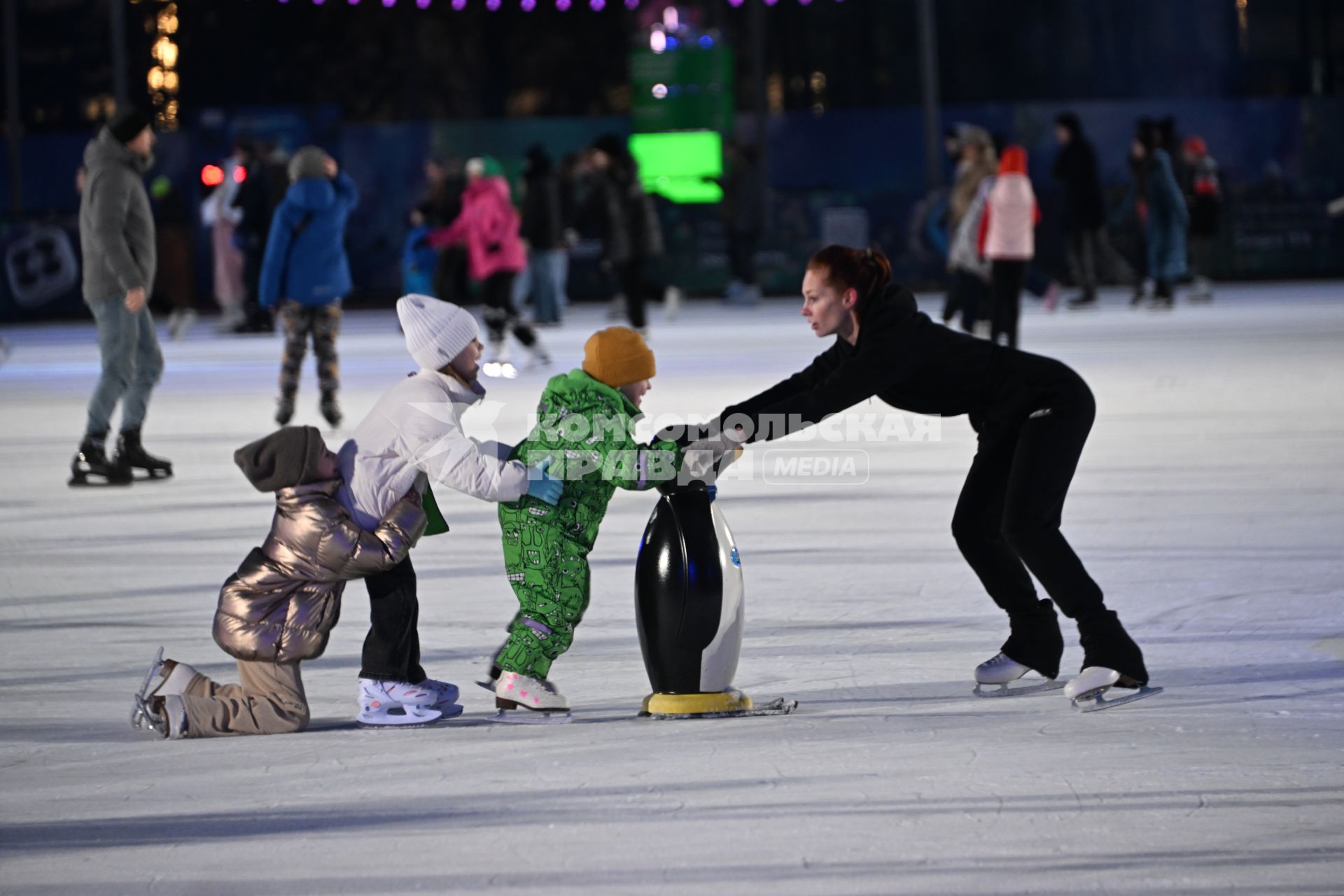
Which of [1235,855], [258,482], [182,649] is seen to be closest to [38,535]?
[182,649]

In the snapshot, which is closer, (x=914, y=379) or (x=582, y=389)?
(x=582, y=389)

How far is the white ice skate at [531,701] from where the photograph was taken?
4648mm

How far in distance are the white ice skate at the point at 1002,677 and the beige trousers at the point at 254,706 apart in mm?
1629

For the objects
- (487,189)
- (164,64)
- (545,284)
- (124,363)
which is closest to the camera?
(124,363)

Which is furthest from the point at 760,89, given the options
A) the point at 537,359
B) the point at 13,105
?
the point at 537,359

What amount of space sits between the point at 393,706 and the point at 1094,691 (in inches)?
64.7

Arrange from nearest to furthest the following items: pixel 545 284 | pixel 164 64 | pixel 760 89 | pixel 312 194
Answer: pixel 312 194 < pixel 545 284 < pixel 760 89 < pixel 164 64

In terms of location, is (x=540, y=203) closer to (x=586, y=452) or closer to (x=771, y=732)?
(x=586, y=452)

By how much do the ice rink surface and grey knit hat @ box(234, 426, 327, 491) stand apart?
1.92 ft

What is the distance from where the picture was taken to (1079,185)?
20.6m

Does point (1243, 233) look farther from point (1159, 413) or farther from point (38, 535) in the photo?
point (38, 535)

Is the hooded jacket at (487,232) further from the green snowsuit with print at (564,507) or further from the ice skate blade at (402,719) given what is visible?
the ice skate blade at (402,719)

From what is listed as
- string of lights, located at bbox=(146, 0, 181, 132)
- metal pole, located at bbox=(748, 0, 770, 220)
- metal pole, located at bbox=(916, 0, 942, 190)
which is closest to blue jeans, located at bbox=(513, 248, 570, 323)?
metal pole, located at bbox=(916, 0, 942, 190)

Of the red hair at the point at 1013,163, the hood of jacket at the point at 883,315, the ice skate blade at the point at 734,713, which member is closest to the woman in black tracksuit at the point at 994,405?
the hood of jacket at the point at 883,315
